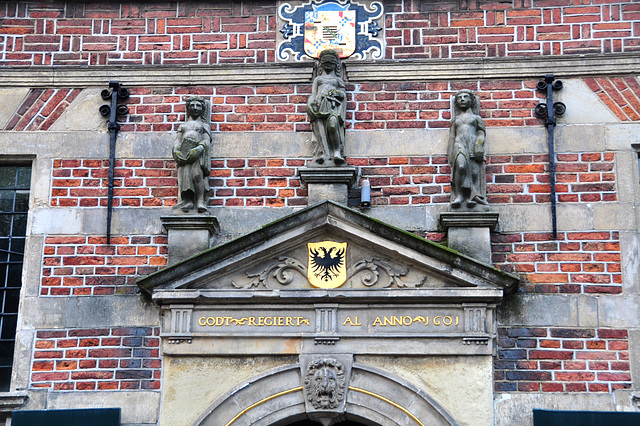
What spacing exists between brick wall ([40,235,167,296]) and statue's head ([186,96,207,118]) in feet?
4.03

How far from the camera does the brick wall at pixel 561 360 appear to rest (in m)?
9.88

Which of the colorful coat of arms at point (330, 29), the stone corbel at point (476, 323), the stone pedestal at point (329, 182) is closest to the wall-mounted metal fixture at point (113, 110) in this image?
the colorful coat of arms at point (330, 29)

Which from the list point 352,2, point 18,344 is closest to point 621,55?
point 352,2

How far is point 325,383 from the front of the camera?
32.1ft

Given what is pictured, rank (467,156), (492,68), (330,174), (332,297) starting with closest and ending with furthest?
(332,297), (467,156), (330,174), (492,68)

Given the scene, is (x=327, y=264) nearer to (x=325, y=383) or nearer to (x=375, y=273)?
(x=375, y=273)

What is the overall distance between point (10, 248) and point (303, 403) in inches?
127

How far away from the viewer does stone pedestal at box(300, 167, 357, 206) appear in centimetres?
1049

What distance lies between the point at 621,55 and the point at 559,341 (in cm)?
288

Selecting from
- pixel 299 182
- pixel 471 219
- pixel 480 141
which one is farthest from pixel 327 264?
pixel 480 141

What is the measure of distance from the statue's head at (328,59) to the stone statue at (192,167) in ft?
4.33

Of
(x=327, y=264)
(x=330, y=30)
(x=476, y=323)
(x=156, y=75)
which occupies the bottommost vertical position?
(x=476, y=323)

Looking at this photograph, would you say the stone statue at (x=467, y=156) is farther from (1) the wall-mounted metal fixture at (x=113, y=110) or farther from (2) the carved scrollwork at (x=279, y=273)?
(1) the wall-mounted metal fixture at (x=113, y=110)

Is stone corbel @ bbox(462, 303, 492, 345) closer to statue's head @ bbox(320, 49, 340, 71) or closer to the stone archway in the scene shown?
the stone archway
